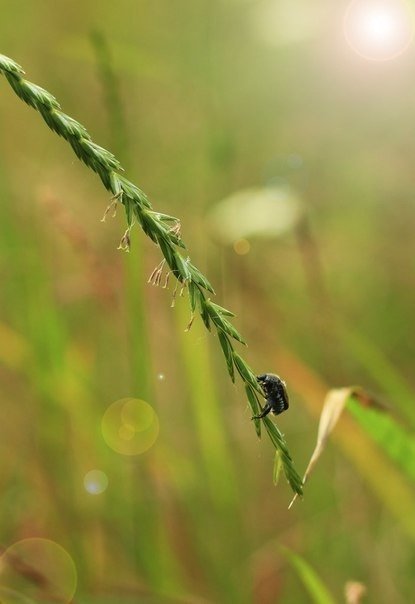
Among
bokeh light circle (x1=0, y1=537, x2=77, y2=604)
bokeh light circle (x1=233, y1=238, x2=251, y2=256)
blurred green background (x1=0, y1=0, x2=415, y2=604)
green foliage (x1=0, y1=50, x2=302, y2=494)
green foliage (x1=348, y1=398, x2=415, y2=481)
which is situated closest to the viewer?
green foliage (x1=0, y1=50, x2=302, y2=494)

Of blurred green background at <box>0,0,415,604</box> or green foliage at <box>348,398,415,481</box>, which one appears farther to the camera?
blurred green background at <box>0,0,415,604</box>

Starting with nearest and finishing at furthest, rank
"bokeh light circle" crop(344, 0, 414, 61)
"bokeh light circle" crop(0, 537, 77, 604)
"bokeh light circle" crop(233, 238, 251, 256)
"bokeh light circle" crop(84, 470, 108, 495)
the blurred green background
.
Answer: "bokeh light circle" crop(0, 537, 77, 604), the blurred green background, "bokeh light circle" crop(84, 470, 108, 495), "bokeh light circle" crop(233, 238, 251, 256), "bokeh light circle" crop(344, 0, 414, 61)

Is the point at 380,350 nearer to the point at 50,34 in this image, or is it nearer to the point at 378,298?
the point at 378,298

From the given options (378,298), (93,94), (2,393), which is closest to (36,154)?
(93,94)

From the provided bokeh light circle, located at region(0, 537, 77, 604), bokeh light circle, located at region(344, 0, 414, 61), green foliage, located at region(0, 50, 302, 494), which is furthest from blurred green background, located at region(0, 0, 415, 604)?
green foliage, located at region(0, 50, 302, 494)

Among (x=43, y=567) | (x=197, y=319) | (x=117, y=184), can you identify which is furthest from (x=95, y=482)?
(x=117, y=184)

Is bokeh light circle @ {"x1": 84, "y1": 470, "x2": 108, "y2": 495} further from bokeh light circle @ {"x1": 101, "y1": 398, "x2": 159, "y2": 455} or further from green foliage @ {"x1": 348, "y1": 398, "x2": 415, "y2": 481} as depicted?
green foliage @ {"x1": 348, "y1": 398, "x2": 415, "y2": 481}

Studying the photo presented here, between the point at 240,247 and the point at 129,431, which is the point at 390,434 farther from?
the point at 240,247
